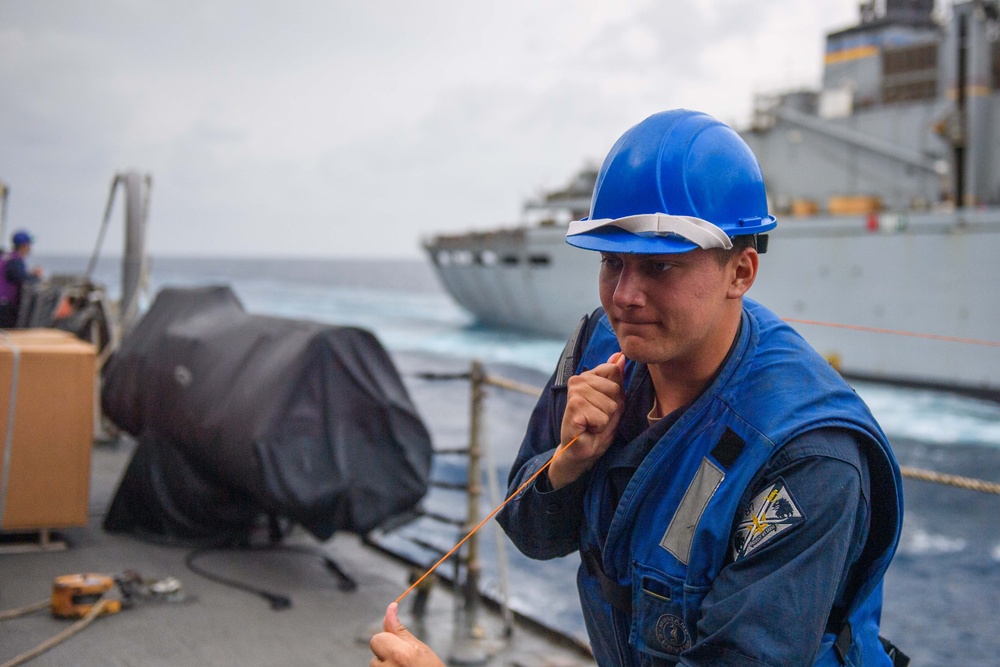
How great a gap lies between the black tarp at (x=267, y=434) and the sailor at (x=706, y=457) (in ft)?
9.80

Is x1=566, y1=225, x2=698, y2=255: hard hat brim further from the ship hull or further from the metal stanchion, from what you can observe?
the ship hull

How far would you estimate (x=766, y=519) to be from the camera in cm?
120

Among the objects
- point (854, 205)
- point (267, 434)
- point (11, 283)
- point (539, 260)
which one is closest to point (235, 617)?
point (267, 434)

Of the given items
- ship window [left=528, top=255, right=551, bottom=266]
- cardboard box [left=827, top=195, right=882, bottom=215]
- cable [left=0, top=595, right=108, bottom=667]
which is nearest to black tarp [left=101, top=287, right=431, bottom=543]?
cable [left=0, top=595, right=108, bottom=667]

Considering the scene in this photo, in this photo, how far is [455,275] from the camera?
125 feet

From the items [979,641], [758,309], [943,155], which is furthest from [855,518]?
[943,155]

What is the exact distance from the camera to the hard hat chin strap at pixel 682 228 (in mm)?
1269

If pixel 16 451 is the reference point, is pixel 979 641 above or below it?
below

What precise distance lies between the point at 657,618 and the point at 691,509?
18 centimetres

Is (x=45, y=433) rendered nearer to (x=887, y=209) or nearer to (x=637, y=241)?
(x=637, y=241)

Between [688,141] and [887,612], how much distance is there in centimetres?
1034

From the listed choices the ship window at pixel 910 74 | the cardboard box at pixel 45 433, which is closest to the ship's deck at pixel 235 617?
the cardboard box at pixel 45 433

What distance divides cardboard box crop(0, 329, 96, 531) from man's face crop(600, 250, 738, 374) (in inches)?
153

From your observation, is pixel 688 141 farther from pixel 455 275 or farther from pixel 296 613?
pixel 455 275
